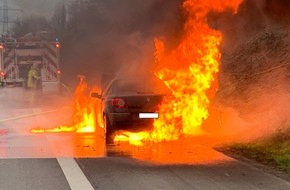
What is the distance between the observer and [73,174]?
7.45 m

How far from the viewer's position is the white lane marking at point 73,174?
6.66 meters

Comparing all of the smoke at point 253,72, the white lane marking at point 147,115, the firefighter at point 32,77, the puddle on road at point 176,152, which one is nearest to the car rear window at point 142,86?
the white lane marking at point 147,115

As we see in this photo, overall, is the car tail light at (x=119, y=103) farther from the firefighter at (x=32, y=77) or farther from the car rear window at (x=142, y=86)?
the firefighter at (x=32, y=77)

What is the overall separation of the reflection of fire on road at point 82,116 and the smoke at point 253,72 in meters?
3.09

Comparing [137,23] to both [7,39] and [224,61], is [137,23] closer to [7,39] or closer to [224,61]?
[224,61]

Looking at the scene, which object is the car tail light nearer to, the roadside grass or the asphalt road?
the asphalt road

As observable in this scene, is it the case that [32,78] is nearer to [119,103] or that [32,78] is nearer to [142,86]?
[142,86]

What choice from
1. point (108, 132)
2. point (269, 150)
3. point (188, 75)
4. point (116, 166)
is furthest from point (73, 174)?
point (188, 75)

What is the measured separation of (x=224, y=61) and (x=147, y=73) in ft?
27.8

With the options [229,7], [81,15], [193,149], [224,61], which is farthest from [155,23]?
[224,61]

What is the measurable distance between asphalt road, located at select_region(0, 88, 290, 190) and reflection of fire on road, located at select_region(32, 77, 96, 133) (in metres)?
0.92

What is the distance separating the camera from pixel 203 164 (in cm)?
815

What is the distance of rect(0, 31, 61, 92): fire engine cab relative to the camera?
26.8m

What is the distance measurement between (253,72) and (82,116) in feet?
20.8
